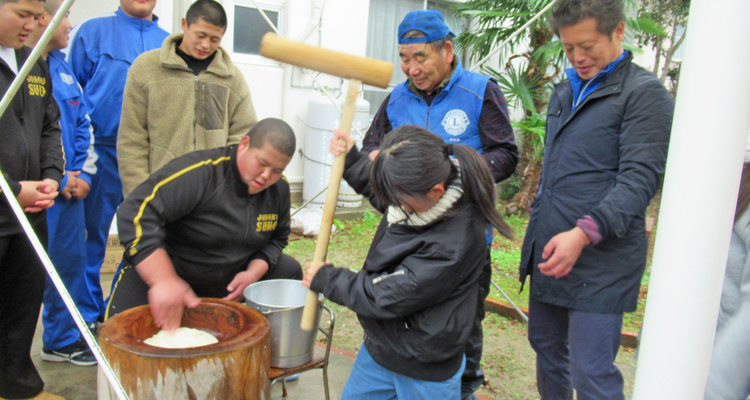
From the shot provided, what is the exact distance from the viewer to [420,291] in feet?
5.28

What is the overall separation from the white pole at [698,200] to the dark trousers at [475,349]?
1.31m

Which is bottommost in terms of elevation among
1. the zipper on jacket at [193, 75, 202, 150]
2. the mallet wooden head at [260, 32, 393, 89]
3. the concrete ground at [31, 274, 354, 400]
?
the concrete ground at [31, 274, 354, 400]

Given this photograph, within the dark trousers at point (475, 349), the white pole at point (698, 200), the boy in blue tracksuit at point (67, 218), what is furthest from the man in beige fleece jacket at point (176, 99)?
the white pole at point (698, 200)

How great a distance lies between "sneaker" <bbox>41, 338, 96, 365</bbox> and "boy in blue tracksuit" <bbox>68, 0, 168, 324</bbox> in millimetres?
207

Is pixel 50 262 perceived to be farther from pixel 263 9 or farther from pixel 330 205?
pixel 263 9

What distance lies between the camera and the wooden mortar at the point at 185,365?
1579mm

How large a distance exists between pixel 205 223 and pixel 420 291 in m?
1.08

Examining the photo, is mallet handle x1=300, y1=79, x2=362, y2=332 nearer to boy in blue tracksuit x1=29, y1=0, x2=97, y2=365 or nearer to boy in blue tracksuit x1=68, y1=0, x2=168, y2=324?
boy in blue tracksuit x1=29, y1=0, x2=97, y2=365

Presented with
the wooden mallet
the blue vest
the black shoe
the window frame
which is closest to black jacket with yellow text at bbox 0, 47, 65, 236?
the black shoe

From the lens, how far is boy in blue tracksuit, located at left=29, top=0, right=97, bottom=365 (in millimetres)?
2688

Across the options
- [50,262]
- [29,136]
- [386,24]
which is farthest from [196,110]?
[386,24]

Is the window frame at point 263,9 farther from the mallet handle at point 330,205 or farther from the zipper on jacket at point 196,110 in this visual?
the mallet handle at point 330,205

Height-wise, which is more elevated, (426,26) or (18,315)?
(426,26)

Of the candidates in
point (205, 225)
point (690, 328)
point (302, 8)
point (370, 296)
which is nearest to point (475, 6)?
point (302, 8)
